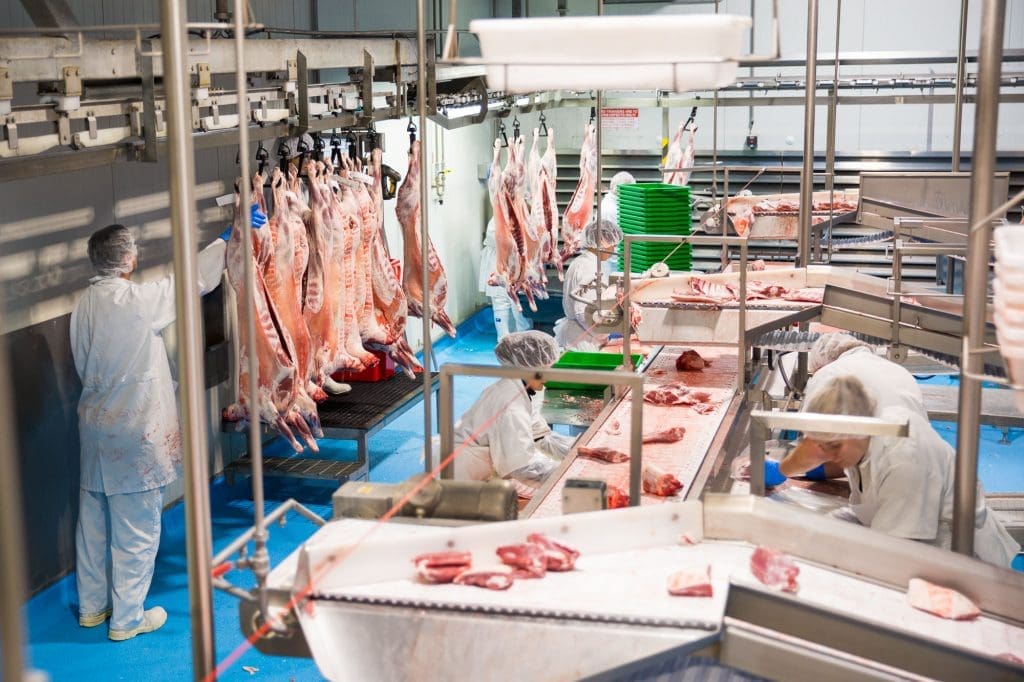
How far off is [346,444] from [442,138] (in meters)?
4.30

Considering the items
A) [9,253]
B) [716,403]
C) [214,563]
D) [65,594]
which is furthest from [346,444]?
[214,563]

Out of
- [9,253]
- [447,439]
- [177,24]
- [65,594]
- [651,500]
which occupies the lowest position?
[65,594]

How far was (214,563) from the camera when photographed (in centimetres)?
214

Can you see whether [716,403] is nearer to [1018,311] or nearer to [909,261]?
[1018,311]

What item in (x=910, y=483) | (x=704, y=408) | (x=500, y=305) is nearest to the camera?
(x=910, y=483)

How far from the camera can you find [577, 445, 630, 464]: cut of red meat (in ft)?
14.4

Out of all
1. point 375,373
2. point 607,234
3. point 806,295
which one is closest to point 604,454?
point 806,295

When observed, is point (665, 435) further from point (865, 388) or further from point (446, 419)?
point (446, 419)

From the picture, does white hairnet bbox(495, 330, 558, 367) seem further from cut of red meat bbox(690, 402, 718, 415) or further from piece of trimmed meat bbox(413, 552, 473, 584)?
piece of trimmed meat bbox(413, 552, 473, 584)

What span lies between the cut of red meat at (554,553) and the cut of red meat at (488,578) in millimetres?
106

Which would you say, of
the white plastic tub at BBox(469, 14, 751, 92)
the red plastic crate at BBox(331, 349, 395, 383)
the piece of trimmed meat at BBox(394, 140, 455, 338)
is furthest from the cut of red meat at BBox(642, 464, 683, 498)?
the red plastic crate at BBox(331, 349, 395, 383)

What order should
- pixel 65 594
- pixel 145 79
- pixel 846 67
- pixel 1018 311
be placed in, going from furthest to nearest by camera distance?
pixel 846 67, pixel 65 594, pixel 145 79, pixel 1018 311

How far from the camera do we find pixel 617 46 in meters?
2.38

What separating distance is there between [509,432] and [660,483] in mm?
1577
